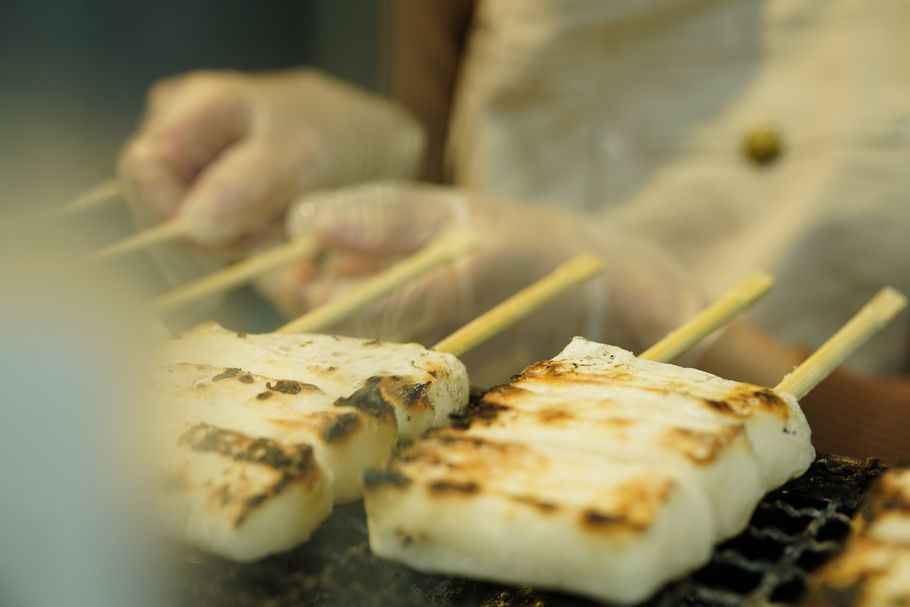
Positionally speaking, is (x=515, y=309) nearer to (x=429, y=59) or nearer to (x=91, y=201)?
(x=91, y=201)

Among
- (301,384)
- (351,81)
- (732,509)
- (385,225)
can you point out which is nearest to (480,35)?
(385,225)

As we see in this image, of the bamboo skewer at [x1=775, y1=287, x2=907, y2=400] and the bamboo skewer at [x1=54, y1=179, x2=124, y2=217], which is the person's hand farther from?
the bamboo skewer at [x1=775, y1=287, x2=907, y2=400]

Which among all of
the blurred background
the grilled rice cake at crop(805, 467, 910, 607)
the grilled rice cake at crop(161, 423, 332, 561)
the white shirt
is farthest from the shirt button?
the grilled rice cake at crop(161, 423, 332, 561)

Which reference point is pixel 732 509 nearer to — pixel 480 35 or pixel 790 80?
pixel 790 80

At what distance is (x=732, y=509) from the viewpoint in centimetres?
98

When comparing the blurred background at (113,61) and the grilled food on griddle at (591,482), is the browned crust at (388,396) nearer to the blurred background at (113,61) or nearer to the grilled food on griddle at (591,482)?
the grilled food on griddle at (591,482)

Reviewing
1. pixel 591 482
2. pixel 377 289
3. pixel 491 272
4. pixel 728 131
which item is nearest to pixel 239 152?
pixel 491 272

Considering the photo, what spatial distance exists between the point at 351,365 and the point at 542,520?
19.8 inches

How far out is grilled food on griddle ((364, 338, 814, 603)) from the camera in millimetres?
854

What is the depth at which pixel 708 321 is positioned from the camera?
1451 millimetres

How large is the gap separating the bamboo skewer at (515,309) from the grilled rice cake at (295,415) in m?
0.31

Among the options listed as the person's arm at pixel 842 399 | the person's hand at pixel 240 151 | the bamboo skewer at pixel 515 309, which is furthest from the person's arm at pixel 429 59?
the bamboo skewer at pixel 515 309

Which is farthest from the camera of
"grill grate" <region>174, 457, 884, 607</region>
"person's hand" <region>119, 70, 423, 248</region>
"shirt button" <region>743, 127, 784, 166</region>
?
"person's hand" <region>119, 70, 423, 248</region>

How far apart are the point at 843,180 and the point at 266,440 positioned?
6.96 ft
